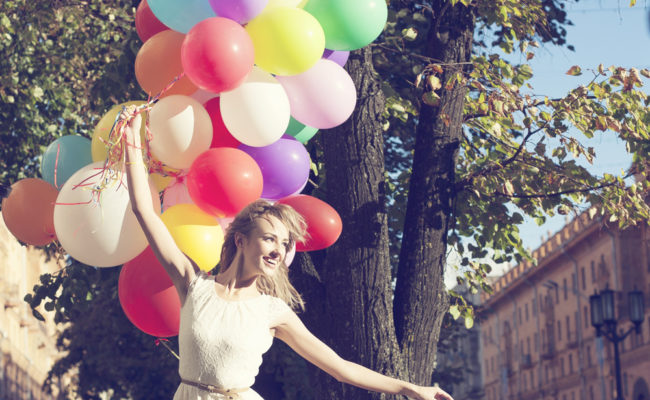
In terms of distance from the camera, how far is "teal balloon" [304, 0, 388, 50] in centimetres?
587

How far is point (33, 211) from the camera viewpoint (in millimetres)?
5699

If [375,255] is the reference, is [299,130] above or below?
above

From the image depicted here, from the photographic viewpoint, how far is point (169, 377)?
18.0 m

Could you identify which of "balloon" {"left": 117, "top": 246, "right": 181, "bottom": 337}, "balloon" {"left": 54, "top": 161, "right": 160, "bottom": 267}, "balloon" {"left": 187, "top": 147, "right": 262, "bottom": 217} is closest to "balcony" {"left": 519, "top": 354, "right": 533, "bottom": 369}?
"balloon" {"left": 187, "top": 147, "right": 262, "bottom": 217}

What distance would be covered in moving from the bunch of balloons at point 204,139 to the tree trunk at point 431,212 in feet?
5.17

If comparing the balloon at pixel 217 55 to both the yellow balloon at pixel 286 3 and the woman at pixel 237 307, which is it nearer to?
the yellow balloon at pixel 286 3

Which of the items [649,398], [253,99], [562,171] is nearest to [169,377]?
[562,171]

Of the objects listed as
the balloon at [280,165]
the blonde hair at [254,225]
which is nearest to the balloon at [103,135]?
the balloon at [280,165]

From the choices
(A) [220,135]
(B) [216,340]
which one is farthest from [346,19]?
(B) [216,340]

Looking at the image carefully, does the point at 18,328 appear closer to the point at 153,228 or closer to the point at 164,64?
the point at 164,64

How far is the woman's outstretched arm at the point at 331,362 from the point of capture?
4.48 metres

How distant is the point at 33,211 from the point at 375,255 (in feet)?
8.06

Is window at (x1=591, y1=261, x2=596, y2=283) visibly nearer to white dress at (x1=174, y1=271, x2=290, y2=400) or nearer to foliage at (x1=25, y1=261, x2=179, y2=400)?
foliage at (x1=25, y1=261, x2=179, y2=400)

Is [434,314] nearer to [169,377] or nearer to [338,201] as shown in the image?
[338,201]
